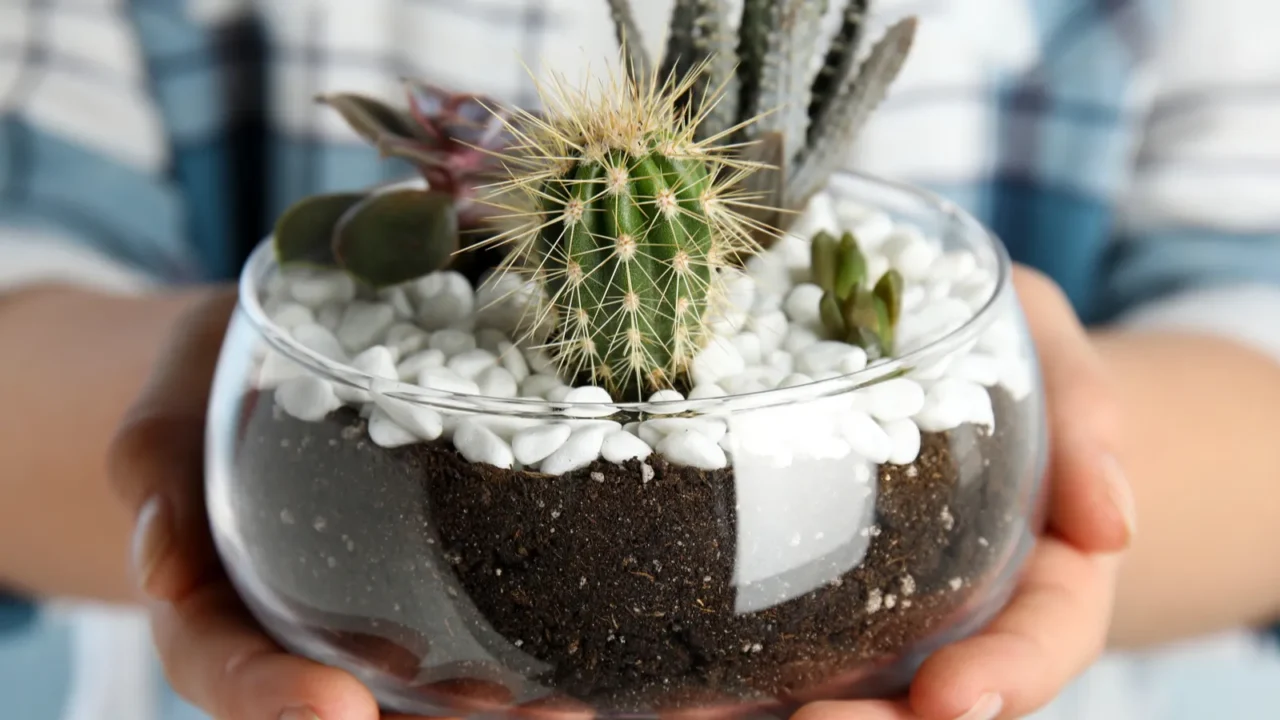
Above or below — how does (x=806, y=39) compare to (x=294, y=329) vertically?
above

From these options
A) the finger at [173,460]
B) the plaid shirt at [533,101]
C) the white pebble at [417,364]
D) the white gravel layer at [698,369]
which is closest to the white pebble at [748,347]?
the white gravel layer at [698,369]

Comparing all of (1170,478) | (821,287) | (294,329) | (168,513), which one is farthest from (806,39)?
(1170,478)

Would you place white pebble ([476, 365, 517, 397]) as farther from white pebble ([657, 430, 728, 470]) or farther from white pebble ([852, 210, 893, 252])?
white pebble ([852, 210, 893, 252])

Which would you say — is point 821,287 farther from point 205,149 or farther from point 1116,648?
point 205,149

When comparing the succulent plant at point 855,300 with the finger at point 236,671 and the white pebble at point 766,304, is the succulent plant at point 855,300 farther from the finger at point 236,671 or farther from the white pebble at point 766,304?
the finger at point 236,671

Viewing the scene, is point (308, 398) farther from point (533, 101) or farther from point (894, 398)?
point (533, 101)
